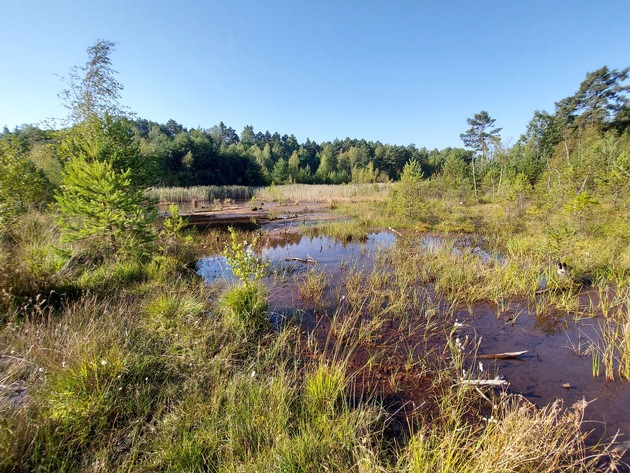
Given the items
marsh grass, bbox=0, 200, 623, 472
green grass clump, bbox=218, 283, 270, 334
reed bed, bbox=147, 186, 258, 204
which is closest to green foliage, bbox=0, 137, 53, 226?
marsh grass, bbox=0, 200, 623, 472

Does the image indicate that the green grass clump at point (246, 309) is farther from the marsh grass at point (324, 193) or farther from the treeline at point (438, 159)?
the marsh grass at point (324, 193)

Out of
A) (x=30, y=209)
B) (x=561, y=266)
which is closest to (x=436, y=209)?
(x=561, y=266)

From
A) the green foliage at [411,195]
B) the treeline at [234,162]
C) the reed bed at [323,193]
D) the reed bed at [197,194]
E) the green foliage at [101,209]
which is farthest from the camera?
the treeline at [234,162]

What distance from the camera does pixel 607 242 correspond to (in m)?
7.30

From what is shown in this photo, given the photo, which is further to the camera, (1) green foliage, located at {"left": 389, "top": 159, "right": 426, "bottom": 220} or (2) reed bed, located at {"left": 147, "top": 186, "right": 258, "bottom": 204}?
(2) reed bed, located at {"left": 147, "top": 186, "right": 258, "bottom": 204}

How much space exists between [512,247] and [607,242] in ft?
7.28

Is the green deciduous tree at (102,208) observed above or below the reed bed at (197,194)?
below

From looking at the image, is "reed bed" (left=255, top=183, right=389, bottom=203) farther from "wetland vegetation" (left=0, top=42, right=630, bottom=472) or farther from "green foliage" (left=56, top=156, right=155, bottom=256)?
"green foliage" (left=56, top=156, right=155, bottom=256)

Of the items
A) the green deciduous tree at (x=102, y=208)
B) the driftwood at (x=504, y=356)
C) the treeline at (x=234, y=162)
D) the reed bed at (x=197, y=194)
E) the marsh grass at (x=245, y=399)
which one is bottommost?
the driftwood at (x=504, y=356)

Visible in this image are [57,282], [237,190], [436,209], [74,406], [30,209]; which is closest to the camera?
[74,406]

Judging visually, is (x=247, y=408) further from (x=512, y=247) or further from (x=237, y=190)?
(x=237, y=190)

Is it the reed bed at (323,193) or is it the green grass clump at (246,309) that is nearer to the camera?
the green grass clump at (246,309)

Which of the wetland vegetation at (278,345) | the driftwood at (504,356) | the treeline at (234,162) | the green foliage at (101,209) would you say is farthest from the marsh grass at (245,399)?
the treeline at (234,162)

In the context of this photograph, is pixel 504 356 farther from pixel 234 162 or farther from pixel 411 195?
pixel 234 162
